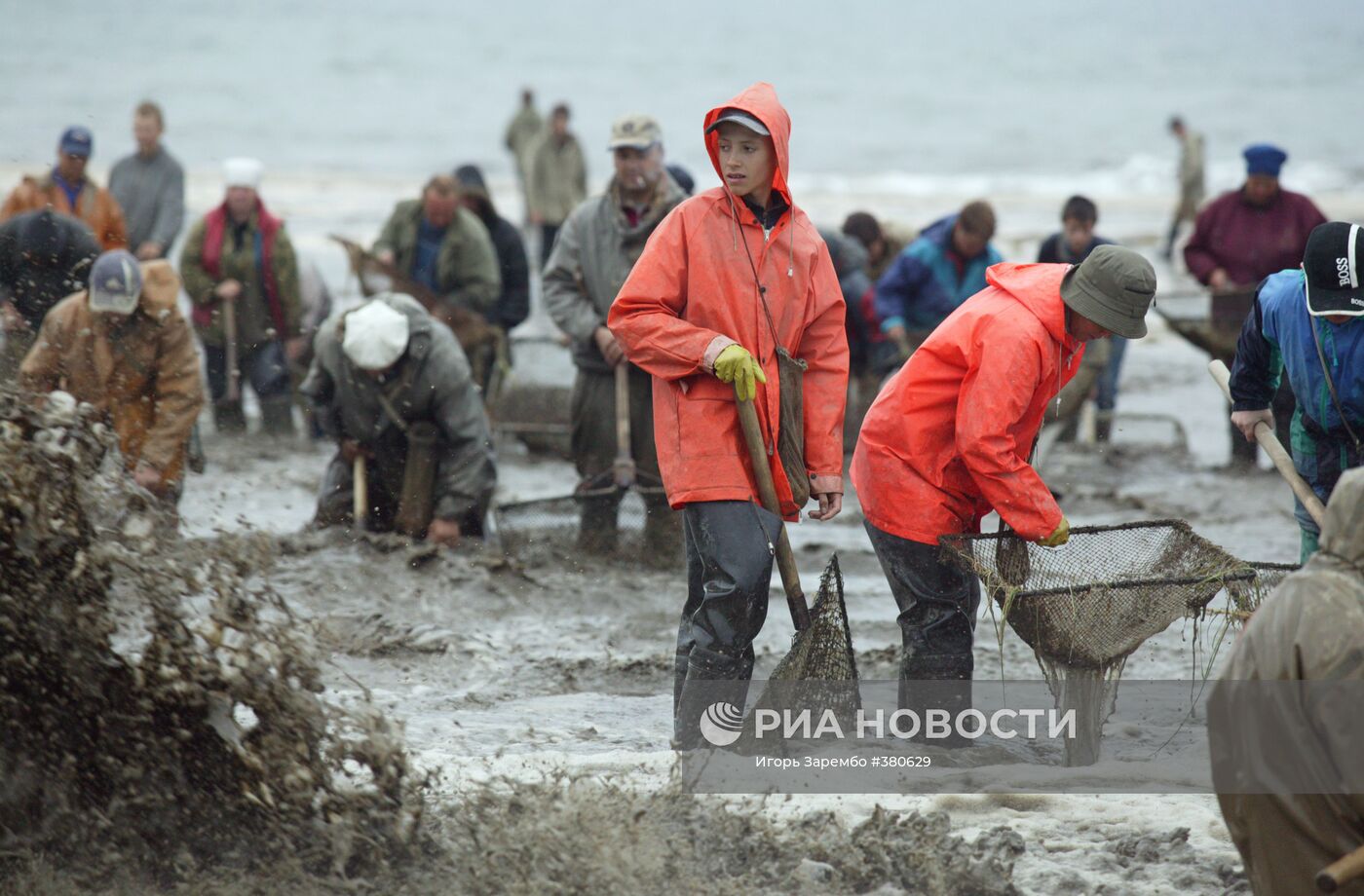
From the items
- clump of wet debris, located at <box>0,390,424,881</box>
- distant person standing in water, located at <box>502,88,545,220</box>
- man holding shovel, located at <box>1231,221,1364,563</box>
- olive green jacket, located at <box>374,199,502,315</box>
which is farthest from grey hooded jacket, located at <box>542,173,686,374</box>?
distant person standing in water, located at <box>502,88,545,220</box>

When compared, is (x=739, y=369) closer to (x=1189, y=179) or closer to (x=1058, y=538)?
(x=1058, y=538)

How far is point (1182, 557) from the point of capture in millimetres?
4730

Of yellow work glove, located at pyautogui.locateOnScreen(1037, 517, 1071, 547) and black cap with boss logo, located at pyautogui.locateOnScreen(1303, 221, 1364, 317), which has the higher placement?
black cap with boss logo, located at pyautogui.locateOnScreen(1303, 221, 1364, 317)

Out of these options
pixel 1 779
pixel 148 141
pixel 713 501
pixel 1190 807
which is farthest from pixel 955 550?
pixel 148 141

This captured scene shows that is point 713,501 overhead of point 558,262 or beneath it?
beneath

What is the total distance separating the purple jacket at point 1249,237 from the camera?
984cm

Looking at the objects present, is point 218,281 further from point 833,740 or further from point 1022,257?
point 1022,257

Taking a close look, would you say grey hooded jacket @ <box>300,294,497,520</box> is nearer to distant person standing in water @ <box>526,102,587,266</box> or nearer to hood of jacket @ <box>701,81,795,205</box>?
hood of jacket @ <box>701,81,795,205</box>

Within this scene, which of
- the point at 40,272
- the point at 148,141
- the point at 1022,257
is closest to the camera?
the point at 40,272

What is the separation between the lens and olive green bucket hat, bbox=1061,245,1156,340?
175 inches

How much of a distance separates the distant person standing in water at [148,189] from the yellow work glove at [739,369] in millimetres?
7905

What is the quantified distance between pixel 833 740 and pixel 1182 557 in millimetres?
1230

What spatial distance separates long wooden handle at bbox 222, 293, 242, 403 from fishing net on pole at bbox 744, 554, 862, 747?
649 cm

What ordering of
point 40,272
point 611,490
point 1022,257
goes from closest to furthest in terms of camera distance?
point 611,490 → point 40,272 → point 1022,257
